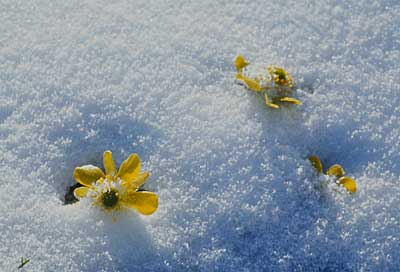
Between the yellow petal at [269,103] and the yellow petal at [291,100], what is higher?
the yellow petal at [291,100]

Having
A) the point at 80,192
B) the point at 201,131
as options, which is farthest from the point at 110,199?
the point at 201,131

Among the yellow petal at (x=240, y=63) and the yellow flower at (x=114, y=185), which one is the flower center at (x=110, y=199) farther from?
the yellow petal at (x=240, y=63)

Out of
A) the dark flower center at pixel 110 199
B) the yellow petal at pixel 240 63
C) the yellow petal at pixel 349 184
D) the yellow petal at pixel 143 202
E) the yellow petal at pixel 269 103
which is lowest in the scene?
the dark flower center at pixel 110 199

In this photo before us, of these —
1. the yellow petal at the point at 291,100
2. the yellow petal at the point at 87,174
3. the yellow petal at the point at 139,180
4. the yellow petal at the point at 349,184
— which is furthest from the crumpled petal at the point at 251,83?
the yellow petal at the point at 87,174

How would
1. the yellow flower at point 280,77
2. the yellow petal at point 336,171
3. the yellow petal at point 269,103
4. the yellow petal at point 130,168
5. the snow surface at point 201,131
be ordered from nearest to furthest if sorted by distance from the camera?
the snow surface at point 201,131 → the yellow petal at point 130,168 → the yellow petal at point 336,171 → the yellow petal at point 269,103 → the yellow flower at point 280,77

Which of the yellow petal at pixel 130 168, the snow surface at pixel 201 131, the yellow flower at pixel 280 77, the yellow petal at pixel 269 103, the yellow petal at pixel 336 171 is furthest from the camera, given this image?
the yellow flower at pixel 280 77

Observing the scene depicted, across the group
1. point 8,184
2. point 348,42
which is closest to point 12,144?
point 8,184

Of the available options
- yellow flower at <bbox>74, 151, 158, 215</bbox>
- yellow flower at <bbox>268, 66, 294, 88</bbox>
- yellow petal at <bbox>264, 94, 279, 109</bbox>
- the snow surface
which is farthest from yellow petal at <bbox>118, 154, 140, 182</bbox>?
yellow flower at <bbox>268, 66, 294, 88</bbox>
